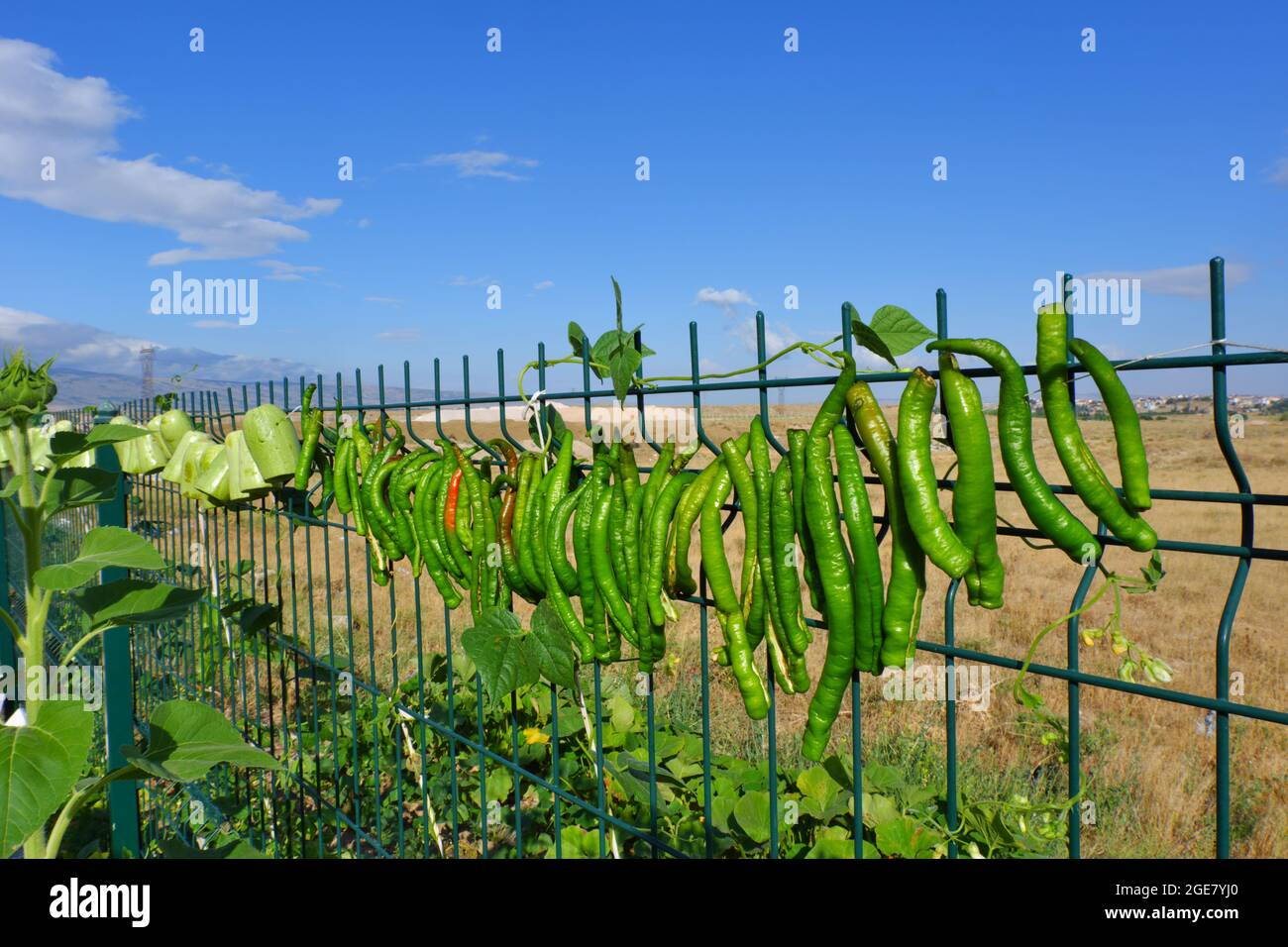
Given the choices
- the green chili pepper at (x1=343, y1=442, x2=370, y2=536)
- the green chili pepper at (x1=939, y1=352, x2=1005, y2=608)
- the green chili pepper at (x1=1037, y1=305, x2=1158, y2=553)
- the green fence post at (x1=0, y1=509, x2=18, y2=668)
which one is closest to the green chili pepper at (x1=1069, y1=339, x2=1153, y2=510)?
the green chili pepper at (x1=1037, y1=305, x2=1158, y2=553)

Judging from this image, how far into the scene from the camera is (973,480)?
1.41 m

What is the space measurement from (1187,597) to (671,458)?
14216mm

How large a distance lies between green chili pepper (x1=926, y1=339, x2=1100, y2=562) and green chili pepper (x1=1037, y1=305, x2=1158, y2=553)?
35 mm

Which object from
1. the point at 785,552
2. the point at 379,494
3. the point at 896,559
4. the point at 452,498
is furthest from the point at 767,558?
the point at 379,494

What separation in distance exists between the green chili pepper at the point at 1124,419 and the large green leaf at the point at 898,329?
318 mm

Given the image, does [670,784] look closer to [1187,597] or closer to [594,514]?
[594,514]

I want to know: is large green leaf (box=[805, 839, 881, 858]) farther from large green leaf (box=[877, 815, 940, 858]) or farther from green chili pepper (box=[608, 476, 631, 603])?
green chili pepper (box=[608, 476, 631, 603])

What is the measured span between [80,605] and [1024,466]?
7.92 ft

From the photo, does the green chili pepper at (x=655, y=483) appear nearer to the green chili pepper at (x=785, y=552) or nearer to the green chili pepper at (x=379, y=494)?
the green chili pepper at (x=785, y=552)

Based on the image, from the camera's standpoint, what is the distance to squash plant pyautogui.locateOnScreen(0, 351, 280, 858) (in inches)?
72.0

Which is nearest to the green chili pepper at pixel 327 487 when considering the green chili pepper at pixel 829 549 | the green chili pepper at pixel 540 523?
the green chili pepper at pixel 540 523

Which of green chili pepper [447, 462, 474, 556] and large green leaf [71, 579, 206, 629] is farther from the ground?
green chili pepper [447, 462, 474, 556]

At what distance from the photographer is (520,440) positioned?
8.56 ft
